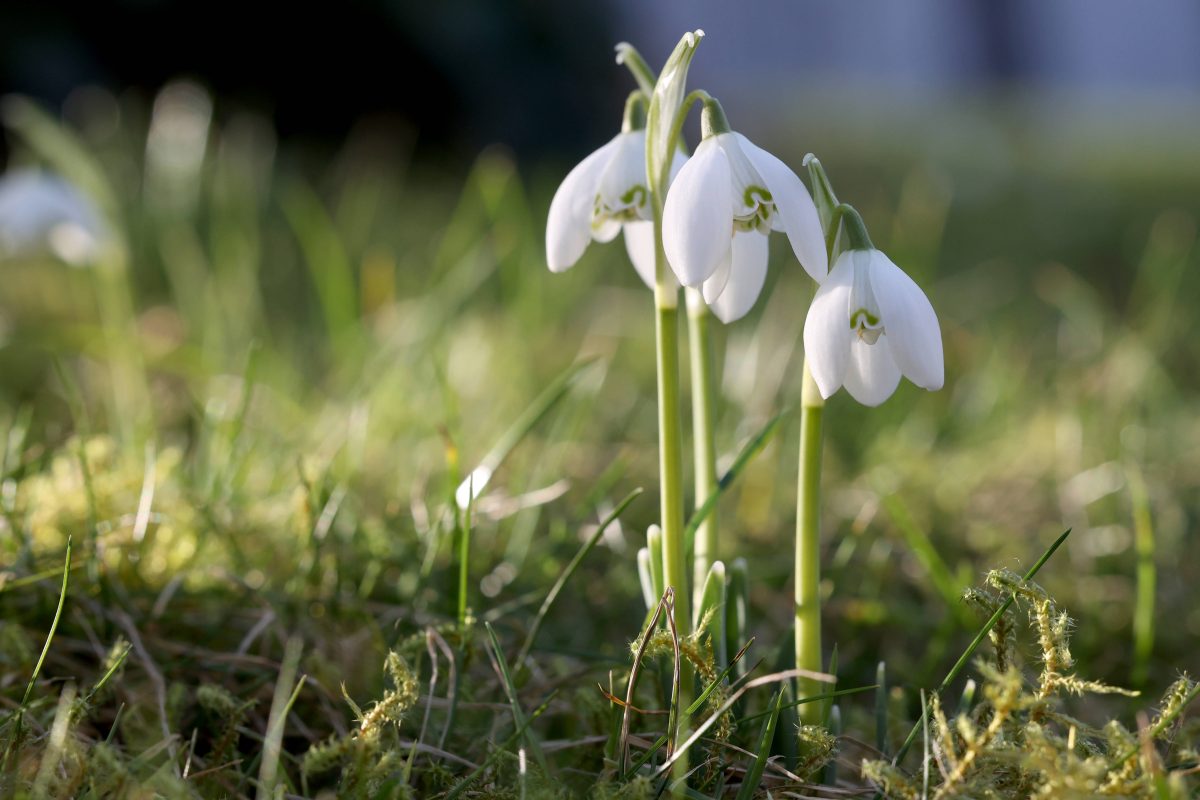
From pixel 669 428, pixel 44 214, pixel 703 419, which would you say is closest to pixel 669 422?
pixel 669 428

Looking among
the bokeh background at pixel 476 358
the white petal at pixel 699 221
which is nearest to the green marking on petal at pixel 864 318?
the white petal at pixel 699 221

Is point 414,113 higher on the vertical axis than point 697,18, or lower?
lower

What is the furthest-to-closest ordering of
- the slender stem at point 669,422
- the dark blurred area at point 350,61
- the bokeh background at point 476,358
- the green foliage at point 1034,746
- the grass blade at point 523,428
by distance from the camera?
the dark blurred area at point 350,61 → the bokeh background at point 476,358 → the grass blade at point 523,428 → the slender stem at point 669,422 → the green foliage at point 1034,746

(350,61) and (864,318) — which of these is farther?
(350,61)

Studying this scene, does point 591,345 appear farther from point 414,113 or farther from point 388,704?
point 414,113

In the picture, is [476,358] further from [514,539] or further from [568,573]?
[568,573]

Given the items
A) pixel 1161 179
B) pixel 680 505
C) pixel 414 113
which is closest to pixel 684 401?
pixel 680 505

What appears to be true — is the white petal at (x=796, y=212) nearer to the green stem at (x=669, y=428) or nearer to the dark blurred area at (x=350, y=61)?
the green stem at (x=669, y=428)
